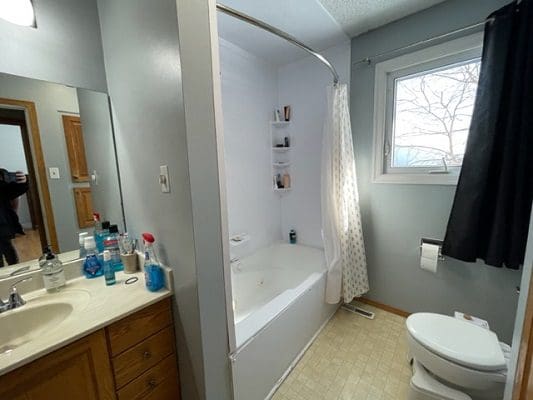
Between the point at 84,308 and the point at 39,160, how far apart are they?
0.75m

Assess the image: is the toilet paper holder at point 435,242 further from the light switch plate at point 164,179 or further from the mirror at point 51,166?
the mirror at point 51,166

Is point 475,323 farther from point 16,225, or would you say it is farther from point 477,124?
point 16,225

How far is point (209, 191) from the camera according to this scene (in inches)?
35.5

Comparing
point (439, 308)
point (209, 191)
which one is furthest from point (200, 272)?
point (439, 308)

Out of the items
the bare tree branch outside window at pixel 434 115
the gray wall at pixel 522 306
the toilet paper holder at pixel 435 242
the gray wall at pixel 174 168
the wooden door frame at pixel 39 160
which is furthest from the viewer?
the toilet paper holder at pixel 435 242

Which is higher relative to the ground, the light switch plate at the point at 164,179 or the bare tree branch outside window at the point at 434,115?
the bare tree branch outside window at the point at 434,115

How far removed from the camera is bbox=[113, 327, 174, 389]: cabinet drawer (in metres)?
0.89

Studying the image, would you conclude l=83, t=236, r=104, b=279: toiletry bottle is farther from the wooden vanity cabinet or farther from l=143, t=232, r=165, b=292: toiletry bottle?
the wooden vanity cabinet

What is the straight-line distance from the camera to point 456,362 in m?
1.11

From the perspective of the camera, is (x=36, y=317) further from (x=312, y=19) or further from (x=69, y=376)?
(x=312, y=19)

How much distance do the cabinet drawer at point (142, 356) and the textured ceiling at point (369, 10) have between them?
220 centimetres

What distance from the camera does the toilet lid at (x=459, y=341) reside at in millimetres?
1083

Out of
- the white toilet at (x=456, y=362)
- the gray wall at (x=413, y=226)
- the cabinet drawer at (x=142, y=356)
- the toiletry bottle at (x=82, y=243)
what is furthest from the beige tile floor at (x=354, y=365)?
the toiletry bottle at (x=82, y=243)

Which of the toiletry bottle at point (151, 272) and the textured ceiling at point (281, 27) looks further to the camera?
the textured ceiling at point (281, 27)
